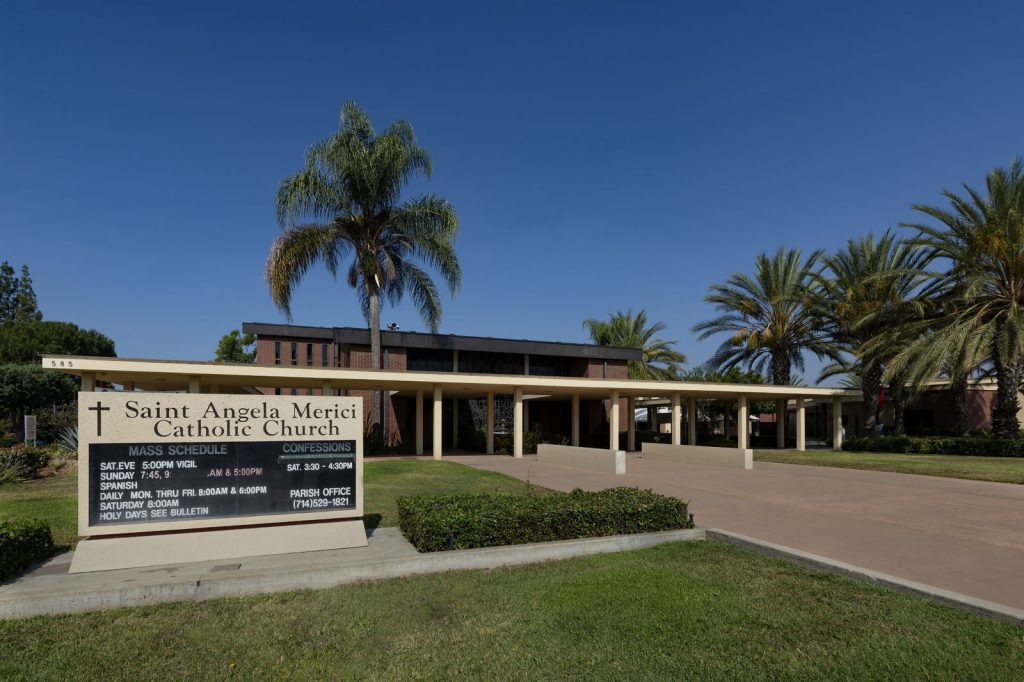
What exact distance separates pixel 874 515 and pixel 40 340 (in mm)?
61185

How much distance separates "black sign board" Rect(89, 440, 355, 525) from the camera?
657 cm

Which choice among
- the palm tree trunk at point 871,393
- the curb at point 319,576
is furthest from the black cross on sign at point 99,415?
the palm tree trunk at point 871,393

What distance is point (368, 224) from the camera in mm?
24797

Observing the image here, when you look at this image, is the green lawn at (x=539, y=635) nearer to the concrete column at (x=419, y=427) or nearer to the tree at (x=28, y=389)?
the concrete column at (x=419, y=427)

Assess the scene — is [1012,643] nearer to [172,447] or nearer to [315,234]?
[172,447]

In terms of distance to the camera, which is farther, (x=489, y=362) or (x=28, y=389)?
(x=28, y=389)

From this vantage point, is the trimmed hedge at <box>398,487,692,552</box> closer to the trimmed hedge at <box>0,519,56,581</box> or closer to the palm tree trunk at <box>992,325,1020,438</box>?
the trimmed hedge at <box>0,519,56,581</box>

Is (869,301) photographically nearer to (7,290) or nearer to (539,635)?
(539,635)

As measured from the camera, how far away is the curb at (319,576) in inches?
208

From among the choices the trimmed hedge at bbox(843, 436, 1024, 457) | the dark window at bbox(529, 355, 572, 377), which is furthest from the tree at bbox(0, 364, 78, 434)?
the trimmed hedge at bbox(843, 436, 1024, 457)

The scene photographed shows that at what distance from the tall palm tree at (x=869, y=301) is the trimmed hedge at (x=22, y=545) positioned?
2935 cm

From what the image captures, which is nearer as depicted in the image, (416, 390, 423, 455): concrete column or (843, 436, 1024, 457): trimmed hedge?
(843, 436, 1024, 457): trimmed hedge

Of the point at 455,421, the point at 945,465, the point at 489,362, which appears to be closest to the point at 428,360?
the point at 489,362

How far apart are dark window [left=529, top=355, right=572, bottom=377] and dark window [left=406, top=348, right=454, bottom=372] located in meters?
5.06
